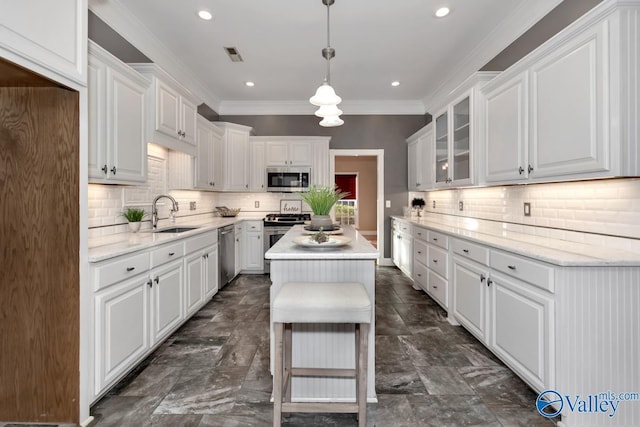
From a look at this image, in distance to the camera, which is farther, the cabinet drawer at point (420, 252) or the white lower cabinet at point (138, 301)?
the cabinet drawer at point (420, 252)

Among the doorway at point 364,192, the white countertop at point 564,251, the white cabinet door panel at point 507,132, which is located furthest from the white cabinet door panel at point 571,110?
the doorway at point 364,192

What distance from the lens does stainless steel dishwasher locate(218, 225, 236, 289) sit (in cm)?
399

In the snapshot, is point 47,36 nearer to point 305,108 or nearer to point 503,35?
point 503,35

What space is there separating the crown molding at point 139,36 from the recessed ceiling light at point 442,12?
2719mm

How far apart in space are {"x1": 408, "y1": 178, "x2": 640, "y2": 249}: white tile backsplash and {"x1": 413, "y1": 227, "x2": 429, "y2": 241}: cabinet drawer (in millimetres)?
674

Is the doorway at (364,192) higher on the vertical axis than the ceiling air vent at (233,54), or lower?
lower

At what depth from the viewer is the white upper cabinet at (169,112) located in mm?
2783

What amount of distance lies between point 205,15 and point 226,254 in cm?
270

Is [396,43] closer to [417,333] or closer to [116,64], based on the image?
[116,64]

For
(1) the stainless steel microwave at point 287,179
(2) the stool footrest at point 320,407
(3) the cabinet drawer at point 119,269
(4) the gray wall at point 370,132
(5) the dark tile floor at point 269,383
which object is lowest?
(5) the dark tile floor at point 269,383

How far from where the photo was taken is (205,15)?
2.89 metres

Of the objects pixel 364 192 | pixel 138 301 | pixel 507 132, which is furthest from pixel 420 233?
pixel 364 192

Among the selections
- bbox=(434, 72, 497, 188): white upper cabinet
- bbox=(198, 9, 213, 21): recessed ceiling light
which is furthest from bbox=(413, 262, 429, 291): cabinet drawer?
bbox=(198, 9, 213, 21): recessed ceiling light

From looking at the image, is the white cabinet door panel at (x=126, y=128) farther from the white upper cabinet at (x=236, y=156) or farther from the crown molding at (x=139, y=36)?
the white upper cabinet at (x=236, y=156)
